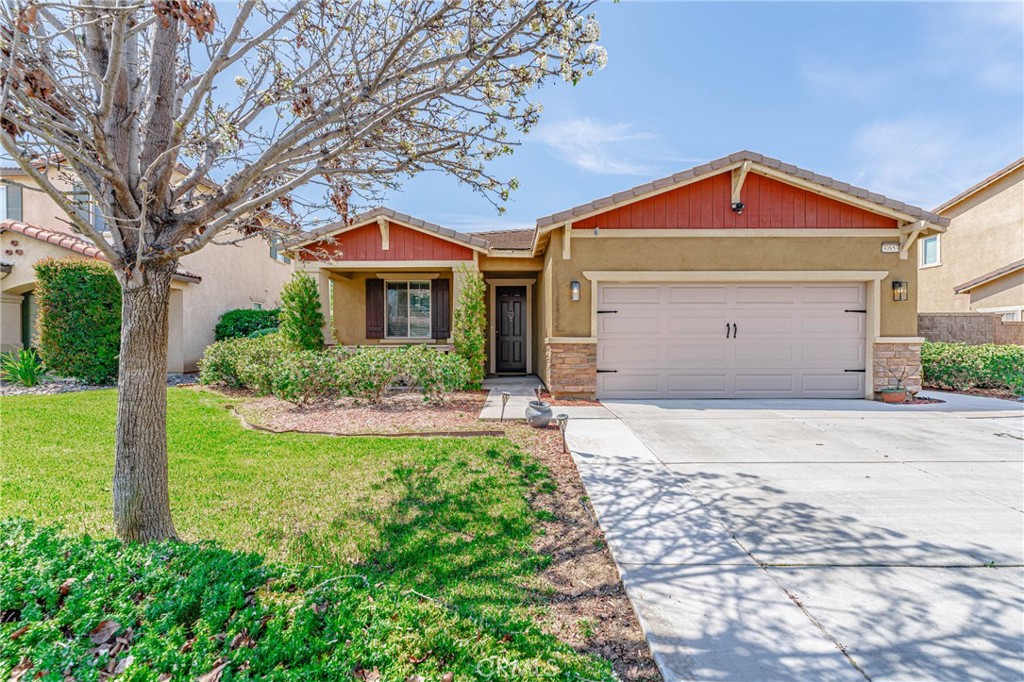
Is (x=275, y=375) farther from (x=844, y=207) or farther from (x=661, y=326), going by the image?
(x=844, y=207)

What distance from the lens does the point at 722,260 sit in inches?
328

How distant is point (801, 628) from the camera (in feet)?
7.32

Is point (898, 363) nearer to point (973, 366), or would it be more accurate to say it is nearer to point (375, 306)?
point (973, 366)

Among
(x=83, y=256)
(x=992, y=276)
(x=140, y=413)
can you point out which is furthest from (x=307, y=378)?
(x=992, y=276)

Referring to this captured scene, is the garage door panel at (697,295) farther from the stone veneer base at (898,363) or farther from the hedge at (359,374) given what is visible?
the hedge at (359,374)

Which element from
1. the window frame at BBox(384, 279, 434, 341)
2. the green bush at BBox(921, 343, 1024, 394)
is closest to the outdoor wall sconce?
the green bush at BBox(921, 343, 1024, 394)

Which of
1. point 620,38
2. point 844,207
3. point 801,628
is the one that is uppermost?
point 620,38

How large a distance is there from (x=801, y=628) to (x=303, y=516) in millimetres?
3464

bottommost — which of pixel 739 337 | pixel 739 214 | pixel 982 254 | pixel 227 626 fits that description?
pixel 227 626

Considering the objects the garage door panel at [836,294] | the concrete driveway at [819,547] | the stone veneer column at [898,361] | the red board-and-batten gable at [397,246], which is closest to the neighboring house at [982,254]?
the stone veneer column at [898,361]

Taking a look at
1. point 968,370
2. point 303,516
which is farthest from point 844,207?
point 303,516

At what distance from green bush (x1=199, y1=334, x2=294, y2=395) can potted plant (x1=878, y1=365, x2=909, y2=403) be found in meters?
11.8

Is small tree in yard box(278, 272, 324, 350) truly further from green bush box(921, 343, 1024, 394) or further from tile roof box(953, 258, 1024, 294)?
tile roof box(953, 258, 1024, 294)

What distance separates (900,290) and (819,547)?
7780mm
